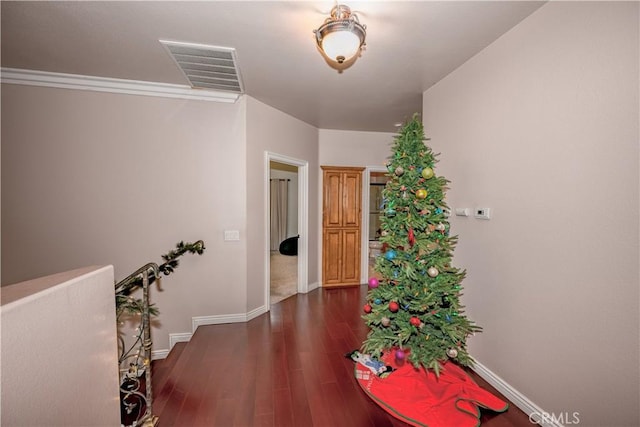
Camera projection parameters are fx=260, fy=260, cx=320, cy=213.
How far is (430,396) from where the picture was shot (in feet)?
6.11

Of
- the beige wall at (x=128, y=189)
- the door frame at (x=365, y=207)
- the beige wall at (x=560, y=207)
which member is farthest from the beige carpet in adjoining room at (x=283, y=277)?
the beige wall at (x=560, y=207)

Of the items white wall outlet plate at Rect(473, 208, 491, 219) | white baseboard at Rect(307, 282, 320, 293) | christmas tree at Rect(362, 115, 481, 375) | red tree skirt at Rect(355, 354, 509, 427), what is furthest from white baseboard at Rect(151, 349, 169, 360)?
white wall outlet plate at Rect(473, 208, 491, 219)

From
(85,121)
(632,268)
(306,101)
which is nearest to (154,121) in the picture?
(85,121)

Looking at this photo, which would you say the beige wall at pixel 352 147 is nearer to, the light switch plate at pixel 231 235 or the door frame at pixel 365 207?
the door frame at pixel 365 207

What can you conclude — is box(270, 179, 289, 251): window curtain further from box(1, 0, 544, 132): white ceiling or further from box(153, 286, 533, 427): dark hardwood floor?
box(1, 0, 544, 132): white ceiling

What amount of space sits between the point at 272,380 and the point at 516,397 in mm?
1800

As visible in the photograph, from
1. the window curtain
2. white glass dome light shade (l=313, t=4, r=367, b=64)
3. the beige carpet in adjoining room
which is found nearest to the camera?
white glass dome light shade (l=313, t=4, r=367, b=64)

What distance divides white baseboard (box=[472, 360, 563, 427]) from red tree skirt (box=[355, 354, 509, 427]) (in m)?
0.09

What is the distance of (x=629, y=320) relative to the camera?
126 centimetres

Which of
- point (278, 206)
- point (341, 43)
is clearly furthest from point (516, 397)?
point (278, 206)

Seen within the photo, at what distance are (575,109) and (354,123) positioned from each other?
9.68ft

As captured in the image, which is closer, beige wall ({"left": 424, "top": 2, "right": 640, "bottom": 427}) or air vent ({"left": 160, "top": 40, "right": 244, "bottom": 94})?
beige wall ({"left": 424, "top": 2, "right": 640, "bottom": 427})

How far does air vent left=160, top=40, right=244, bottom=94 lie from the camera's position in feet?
7.00

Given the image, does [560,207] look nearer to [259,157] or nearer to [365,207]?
[259,157]
